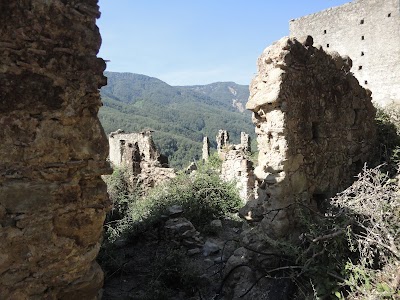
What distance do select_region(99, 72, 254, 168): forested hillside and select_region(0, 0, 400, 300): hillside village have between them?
34.3m

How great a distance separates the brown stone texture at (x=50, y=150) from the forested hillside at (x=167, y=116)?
37.9 metres

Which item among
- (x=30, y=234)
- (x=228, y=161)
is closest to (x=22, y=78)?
(x=30, y=234)

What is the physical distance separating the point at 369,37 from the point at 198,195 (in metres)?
13.2

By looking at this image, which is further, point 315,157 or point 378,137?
point 378,137

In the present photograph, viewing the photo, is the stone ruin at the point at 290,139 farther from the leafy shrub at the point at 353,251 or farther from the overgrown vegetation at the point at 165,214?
the overgrown vegetation at the point at 165,214

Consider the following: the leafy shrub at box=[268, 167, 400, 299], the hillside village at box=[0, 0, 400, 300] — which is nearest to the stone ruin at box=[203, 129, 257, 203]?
the hillside village at box=[0, 0, 400, 300]

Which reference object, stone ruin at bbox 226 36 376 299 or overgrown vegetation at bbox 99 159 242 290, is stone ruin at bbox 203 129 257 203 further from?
stone ruin at bbox 226 36 376 299

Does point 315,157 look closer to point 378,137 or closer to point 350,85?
point 350,85

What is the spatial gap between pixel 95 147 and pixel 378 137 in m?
5.84

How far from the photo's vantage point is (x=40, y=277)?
94.1 inches

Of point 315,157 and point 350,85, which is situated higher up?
point 350,85

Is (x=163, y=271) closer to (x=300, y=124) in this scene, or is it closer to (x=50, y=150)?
(x=300, y=124)

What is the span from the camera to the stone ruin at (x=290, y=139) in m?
4.41

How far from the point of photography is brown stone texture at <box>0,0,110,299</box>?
224 centimetres
